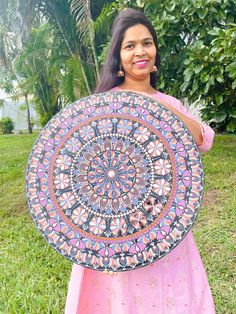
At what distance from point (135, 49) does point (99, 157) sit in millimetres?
365

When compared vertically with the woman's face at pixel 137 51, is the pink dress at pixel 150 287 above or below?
below

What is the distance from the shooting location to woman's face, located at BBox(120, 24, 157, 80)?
1.24 m

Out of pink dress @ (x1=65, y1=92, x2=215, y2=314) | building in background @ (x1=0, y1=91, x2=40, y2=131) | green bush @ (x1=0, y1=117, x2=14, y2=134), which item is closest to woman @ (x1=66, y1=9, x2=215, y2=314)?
pink dress @ (x1=65, y1=92, x2=215, y2=314)

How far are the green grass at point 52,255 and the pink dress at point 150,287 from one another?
2.63 feet

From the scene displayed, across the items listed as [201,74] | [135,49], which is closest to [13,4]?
[201,74]

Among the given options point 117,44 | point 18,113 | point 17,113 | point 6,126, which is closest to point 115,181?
point 117,44

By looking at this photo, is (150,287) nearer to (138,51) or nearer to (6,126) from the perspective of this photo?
(138,51)

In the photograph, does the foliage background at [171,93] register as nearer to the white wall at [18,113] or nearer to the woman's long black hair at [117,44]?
the woman's long black hair at [117,44]

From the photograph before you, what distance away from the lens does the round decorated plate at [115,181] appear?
3.74 feet

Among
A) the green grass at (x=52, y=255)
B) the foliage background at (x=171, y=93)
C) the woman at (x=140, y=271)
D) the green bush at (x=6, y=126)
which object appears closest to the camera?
the woman at (x=140, y=271)

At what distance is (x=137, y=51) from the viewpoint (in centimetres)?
123

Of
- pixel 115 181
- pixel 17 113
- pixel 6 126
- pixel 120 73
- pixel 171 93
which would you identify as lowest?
pixel 17 113

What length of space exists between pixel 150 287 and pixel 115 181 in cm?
39

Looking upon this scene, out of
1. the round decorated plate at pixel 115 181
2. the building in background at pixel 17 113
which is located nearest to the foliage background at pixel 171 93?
the round decorated plate at pixel 115 181
